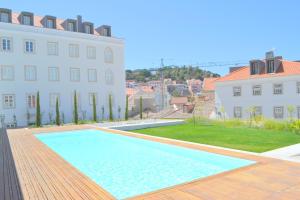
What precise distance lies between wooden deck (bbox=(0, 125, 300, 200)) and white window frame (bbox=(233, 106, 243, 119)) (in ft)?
81.8

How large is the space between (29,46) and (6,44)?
199 centimetres

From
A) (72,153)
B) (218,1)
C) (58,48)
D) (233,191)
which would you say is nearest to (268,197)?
(233,191)

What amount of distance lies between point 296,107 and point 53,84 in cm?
2400

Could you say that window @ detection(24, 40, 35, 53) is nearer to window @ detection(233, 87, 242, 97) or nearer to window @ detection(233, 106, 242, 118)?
window @ detection(233, 87, 242, 97)

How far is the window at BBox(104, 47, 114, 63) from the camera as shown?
32750mm

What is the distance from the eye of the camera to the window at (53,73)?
2847cm

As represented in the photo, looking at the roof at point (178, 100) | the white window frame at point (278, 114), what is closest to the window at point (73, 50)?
the white window frame at point (278, 114)

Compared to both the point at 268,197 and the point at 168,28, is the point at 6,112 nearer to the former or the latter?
the point at 168,28

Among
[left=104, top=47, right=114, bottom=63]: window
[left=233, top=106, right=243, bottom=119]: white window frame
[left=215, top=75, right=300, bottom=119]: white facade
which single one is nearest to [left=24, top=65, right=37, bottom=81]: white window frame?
[left=104, top=47, right=114, bottom=63]: window

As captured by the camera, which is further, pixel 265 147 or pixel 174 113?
pixel 174 113

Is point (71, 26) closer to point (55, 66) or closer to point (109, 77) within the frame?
point (55, 66)

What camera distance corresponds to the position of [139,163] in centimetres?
1005

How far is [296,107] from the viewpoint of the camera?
2847 cm

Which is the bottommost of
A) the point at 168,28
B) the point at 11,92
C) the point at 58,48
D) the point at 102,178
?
the point at 102,178
